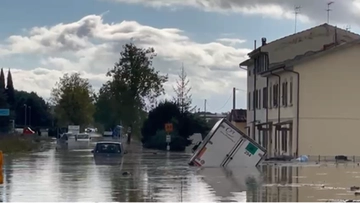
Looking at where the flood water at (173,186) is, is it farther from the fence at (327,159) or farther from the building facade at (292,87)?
the building facade at (292,87)

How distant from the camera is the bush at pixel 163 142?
78.0 metres

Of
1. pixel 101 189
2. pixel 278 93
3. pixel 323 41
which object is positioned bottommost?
pixel 101 189

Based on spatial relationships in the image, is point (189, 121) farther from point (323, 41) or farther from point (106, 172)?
point (106, 172)

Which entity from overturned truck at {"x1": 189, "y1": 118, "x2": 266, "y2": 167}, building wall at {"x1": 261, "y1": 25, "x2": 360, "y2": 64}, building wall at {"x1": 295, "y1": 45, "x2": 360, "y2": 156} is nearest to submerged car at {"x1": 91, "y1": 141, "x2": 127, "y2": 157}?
building wall at {"x1": 295, "y1": 45, "x2": 360, "y2": 156}

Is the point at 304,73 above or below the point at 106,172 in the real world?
above

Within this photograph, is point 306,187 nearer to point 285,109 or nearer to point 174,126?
point 285,109

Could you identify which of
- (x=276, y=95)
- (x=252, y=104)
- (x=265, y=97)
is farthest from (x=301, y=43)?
(x=252, y=104)

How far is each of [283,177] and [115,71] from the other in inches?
2766

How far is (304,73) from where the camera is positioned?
2149 inches

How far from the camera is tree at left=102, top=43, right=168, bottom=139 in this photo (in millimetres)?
100750

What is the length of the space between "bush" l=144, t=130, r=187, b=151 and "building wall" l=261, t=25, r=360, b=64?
17.8 metres

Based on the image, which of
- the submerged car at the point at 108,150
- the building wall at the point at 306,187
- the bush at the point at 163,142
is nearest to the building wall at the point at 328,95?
the submerged car at the point at 108,150

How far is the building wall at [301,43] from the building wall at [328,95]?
7484 millimetres

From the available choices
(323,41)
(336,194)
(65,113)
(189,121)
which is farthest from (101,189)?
(65,113)
